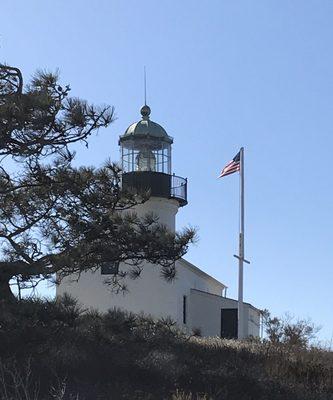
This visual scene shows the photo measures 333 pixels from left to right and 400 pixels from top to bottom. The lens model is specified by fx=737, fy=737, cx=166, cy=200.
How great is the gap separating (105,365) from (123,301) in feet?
62.9

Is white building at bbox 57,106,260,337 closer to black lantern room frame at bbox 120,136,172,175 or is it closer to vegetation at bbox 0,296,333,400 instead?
black lantern room frame at bbox 120,136,172,175

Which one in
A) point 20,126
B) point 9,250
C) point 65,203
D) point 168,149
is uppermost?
point 168,149

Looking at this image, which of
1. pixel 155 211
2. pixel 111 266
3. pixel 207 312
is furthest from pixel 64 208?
pixel 207 312

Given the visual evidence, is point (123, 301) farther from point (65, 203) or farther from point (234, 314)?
point (65, 203)

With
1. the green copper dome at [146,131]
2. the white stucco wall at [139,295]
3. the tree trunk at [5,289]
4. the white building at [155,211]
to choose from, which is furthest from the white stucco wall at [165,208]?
the tree trunk at [5,289]

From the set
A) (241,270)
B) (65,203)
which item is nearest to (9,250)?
(65,203)

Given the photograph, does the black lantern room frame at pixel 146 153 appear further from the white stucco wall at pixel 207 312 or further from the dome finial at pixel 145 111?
the white stucco wall at pixel 207 312

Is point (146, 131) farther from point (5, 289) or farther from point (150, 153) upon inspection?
point (5, 289)

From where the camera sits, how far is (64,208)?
42.5 ft

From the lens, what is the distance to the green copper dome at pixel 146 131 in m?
29.6

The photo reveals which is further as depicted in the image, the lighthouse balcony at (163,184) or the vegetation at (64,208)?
the lighthouse balcony at (163,184)

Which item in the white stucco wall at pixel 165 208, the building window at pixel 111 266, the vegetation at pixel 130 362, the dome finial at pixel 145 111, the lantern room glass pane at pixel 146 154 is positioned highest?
the dome finial at pixel 145 111

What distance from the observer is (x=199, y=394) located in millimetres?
9383

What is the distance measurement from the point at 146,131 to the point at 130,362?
19426mm
